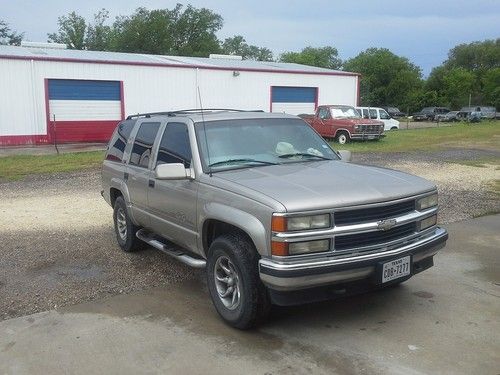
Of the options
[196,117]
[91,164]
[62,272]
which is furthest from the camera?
[91,164]

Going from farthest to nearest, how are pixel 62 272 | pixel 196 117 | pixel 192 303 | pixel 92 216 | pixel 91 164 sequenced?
pixel 91 164 → pixel 92 216 → pixel 62 272 → pixel 196 117 → pixel 192 303

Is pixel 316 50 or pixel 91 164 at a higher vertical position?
pixel 316 50

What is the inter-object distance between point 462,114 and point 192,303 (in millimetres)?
49976

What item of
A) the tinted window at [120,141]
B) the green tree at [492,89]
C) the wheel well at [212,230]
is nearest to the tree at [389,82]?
the green tree at [492,89]

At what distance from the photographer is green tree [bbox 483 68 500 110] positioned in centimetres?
6412

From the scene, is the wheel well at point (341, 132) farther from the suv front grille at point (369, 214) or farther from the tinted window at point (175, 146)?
the suv front grille at point (369, 214)

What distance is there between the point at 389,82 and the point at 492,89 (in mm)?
12437

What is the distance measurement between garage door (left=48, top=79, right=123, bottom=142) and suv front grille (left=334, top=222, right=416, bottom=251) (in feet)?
69.5

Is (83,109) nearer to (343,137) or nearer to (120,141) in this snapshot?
(343,137)

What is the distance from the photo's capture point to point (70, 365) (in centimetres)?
378

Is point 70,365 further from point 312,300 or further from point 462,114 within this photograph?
point 462,114

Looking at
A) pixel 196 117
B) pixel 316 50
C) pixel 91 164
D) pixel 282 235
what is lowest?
pixel 91 164

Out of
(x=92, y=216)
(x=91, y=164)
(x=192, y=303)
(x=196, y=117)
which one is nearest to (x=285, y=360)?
(x=192, y=303)

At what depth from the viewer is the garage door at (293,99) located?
29.9 metres
